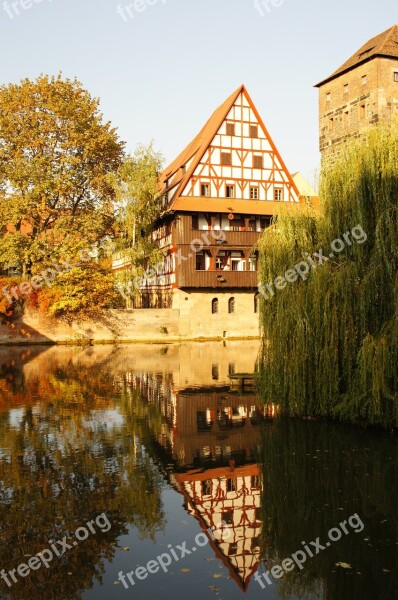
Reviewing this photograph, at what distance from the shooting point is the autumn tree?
3975cm

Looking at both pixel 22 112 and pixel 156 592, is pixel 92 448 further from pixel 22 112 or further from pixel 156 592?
pixel 22 112

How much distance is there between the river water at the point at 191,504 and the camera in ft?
23.5

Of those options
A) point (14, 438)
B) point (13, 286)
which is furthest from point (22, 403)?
point (13, 286)

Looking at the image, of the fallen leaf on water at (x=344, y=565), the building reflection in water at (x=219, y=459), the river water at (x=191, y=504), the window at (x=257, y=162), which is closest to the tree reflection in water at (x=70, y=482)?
the river water at (x=191, y=504)

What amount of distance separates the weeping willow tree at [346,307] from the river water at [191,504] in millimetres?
878

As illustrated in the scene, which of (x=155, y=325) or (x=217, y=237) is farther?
(x=155, y=325)

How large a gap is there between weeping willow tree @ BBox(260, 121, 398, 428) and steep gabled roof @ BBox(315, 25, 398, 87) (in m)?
26.4

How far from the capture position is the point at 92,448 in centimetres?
1287

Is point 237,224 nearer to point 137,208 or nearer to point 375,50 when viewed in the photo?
point 137,208

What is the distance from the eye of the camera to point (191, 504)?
9.63 m

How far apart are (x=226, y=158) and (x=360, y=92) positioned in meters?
9.60

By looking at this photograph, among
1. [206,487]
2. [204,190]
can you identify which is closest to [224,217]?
[204,190]

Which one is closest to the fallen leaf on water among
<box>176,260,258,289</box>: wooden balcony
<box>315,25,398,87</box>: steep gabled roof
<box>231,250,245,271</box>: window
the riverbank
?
<box>176,260,258,289</box>: wooden balcony

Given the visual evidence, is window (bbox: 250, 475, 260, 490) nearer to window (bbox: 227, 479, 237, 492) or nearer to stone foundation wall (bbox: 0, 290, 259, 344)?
window (bbox: 227, 479, 237, 492)
